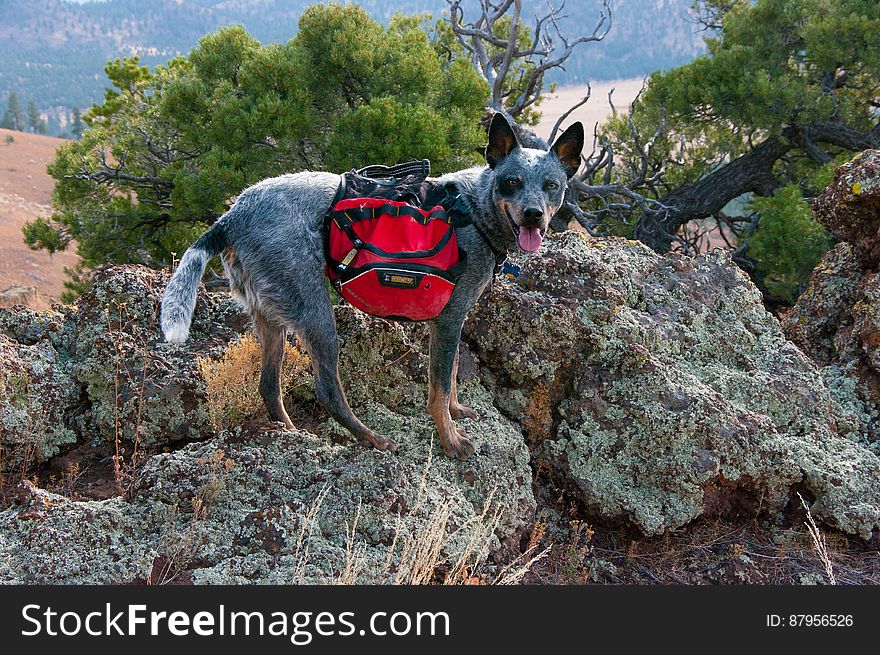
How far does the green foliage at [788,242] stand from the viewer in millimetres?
9594

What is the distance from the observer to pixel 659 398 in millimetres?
4238

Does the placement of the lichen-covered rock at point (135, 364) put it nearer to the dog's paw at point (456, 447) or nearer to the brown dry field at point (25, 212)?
the dog's paw at point (456, 447)

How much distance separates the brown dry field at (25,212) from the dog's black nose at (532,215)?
5.08m

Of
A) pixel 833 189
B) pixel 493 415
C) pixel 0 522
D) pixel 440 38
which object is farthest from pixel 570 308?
pixel 440 38

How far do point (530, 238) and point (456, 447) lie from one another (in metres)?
1.27

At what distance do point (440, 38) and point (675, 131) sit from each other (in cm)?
458

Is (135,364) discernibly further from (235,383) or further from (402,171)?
(402,171)

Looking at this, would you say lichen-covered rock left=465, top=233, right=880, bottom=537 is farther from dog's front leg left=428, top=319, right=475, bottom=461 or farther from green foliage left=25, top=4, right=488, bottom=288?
green foliage left=25, top=4, right=488, bottom=288

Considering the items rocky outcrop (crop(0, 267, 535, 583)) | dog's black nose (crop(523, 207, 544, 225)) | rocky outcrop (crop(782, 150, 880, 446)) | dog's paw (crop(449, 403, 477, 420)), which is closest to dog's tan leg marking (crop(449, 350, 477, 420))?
dog's paw (crop(449, 403, 477, 420))

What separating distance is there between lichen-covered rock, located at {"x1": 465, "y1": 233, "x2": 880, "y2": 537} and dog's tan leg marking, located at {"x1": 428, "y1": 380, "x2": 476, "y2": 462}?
0.68 m

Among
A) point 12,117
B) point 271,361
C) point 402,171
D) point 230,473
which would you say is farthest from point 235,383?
point 12,117

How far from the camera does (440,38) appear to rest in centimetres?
1262

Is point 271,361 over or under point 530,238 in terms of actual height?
under

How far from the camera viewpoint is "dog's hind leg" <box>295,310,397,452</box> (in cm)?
357
